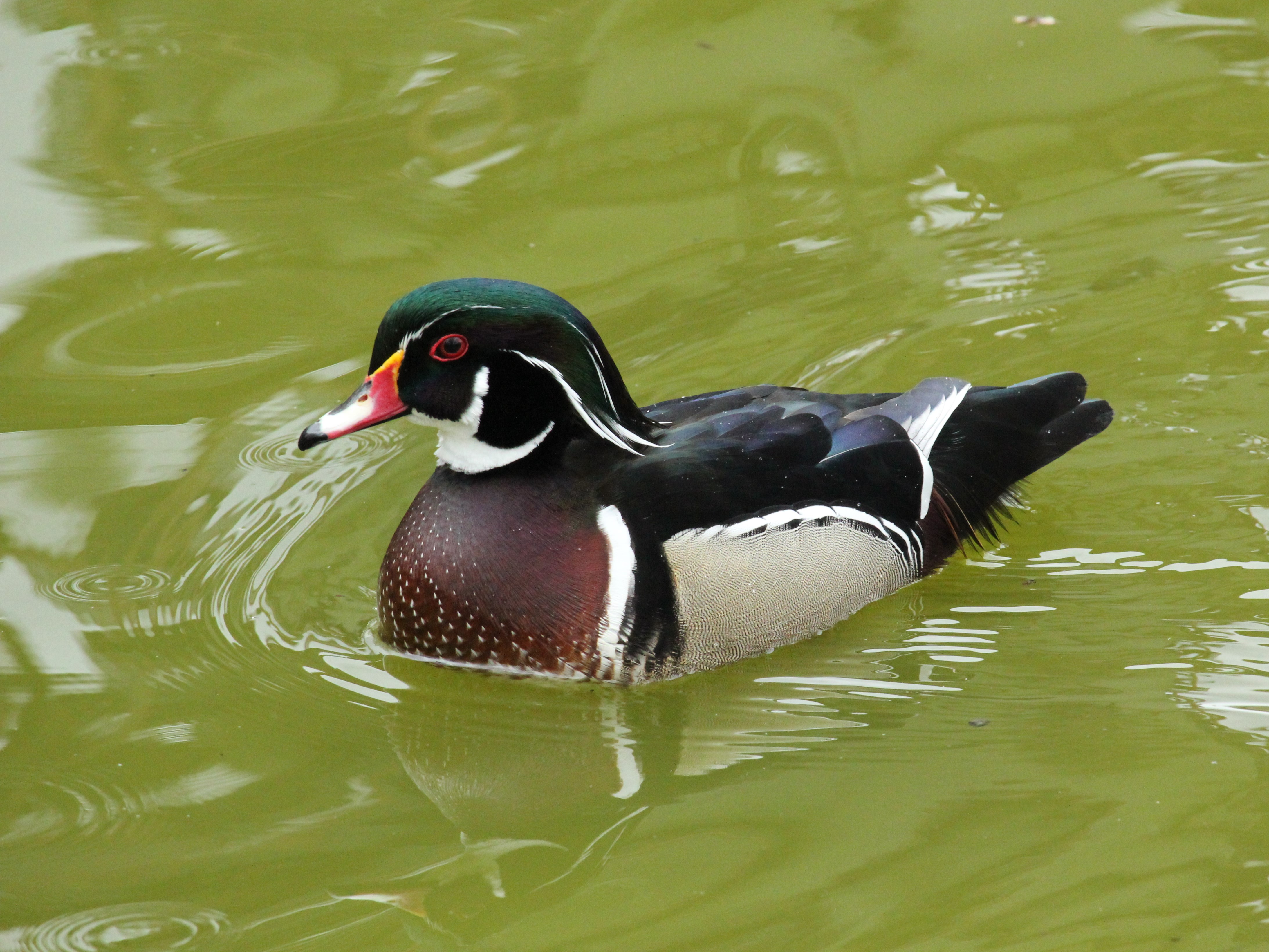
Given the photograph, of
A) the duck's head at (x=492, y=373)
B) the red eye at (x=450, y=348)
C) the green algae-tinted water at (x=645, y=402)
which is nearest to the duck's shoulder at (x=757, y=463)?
the duck's head at (x=492, y=373)

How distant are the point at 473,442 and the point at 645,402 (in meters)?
1.62

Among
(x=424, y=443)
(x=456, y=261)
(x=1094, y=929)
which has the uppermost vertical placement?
(x=456, y=261)

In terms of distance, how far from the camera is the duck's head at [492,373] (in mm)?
4555

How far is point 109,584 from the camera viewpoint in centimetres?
527

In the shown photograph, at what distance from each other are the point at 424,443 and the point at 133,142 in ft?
9.05

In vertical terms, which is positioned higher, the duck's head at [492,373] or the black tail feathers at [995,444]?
the duck's head at [492,373]

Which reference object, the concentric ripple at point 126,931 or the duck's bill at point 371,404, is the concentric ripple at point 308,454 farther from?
the concentric ripple at point 126,931

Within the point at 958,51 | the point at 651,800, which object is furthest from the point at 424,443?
the point at 958,51

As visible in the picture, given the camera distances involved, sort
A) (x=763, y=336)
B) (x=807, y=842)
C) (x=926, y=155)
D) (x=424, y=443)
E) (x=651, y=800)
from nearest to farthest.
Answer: (x=807, y=842), (x=651, y=800), (x=424, y=443), (x=763, y=336), (x=926, y=155)

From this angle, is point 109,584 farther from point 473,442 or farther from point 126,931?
point 126,931

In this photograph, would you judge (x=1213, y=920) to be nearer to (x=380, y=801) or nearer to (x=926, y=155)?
(x=380, y=801)

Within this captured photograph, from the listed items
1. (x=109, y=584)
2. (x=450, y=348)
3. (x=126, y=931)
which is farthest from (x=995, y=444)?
(x=126, y=931)

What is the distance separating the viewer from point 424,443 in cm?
614

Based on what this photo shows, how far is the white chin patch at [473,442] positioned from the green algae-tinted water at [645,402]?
→ 662 millimetres
